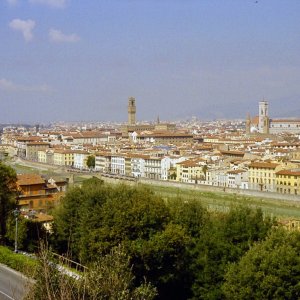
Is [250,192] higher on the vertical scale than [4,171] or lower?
lower

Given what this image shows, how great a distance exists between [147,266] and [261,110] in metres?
84.7

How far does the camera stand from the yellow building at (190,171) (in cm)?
4150

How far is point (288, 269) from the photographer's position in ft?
31.1

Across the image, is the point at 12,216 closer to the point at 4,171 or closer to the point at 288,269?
the point at 4,171

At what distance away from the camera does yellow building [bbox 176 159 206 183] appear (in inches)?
1634

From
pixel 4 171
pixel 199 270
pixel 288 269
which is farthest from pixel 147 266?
pixel 4 171

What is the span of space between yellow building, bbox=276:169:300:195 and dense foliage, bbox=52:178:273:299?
2269 cm

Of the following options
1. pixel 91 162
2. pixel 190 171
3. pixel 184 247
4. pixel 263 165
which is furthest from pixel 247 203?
pixel 91 162

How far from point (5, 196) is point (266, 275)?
7.47 metres

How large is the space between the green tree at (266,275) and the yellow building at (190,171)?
31.2m

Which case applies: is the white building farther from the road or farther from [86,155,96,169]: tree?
the road

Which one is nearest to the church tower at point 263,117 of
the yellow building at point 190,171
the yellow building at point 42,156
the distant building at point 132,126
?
the distant building at point 132,126

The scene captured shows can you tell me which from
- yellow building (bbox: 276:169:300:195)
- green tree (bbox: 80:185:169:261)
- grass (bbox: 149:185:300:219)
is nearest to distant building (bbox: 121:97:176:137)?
grass (bbox: 149:185:300:219)

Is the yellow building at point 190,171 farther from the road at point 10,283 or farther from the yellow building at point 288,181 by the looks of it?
the road at point 10,283
